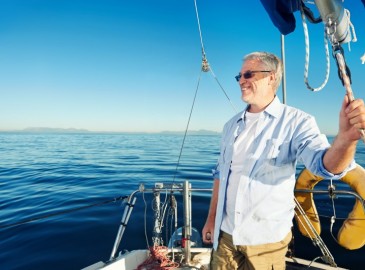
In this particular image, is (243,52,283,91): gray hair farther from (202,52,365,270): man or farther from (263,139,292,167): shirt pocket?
(263,139,292,167): shirt pocket

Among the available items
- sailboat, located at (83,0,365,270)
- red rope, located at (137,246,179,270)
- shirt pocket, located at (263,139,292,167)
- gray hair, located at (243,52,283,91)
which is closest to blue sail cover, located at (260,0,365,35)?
sailboat, located at (83,0,365,270)

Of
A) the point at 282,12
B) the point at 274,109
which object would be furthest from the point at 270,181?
the point at 282,12

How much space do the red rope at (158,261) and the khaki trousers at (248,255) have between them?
4.00 ft

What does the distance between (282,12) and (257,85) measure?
564mm

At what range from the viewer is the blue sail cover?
5.56 ft

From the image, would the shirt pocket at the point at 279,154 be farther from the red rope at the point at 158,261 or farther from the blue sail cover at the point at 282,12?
the red rope at the point at 158,261

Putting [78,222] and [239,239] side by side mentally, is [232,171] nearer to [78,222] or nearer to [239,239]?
[239,239]

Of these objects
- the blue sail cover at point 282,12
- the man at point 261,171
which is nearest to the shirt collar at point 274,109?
the man at point 261,171

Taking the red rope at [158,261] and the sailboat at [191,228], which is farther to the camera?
the red rope at [158,261]

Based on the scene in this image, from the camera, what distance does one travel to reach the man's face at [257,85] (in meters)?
2.03

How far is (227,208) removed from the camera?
2.01 metres

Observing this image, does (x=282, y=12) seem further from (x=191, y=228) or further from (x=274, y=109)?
(x=191, y=228)

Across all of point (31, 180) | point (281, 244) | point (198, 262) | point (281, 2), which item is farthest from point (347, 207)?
point (31, 180)

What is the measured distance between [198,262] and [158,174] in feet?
28.0
